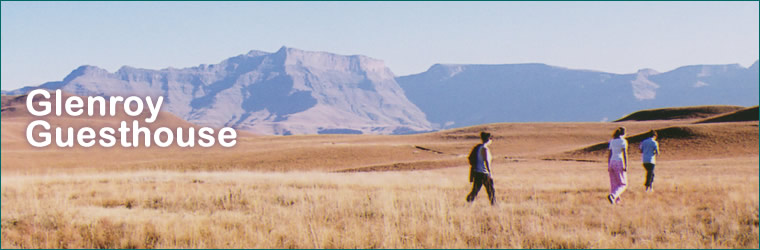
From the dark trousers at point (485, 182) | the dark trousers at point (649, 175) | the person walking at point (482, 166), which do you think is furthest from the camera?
the dark trousers at point (649, 175)

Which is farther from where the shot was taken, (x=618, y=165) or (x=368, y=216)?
(x=618, y=165)

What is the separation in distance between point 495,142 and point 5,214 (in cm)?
6260

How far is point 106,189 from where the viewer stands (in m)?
16.7

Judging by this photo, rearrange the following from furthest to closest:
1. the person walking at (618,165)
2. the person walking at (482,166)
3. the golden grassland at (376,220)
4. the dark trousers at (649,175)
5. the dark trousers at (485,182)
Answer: the dark trousers at (649,175) < the person walking at (618,165) < the dark trousers at (485,182) < the person walking at (482,166) < the golden grassland at (376,220)

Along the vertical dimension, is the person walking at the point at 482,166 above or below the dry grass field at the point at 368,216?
above

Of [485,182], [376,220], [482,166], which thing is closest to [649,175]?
[485,182]

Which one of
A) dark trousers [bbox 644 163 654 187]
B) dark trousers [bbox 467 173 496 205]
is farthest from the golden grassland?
dark trousers [bbox 644 163 654 187]

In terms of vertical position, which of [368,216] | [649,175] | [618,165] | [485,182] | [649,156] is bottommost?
[368,216]

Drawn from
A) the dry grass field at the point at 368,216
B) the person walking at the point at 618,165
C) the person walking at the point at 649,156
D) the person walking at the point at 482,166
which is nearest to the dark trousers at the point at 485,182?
the person walking at the point at 482,166

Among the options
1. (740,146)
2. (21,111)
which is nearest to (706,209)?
(740,146)

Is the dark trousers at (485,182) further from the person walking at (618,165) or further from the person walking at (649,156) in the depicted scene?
the person walking at (649,156)

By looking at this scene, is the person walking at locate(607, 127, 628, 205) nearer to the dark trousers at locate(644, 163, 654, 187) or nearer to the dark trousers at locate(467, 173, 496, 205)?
the dark trousers at locate(644, 163, 654, 187)

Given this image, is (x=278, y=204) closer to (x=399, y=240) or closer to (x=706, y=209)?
(x=399, y=240)

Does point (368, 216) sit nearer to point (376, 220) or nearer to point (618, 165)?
point (376, 220)
